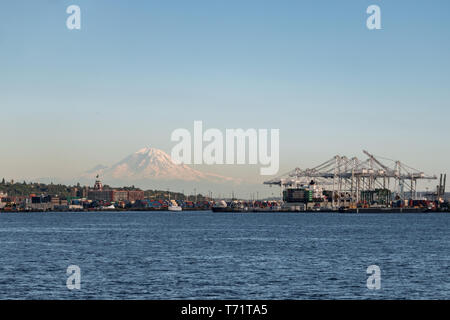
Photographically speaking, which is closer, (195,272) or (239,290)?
(239,290)

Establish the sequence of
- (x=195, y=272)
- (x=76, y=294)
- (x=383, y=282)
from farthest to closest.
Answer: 1. (x=195, y=272)
2. (x=383, y=282)
3. (x=76, y=294)

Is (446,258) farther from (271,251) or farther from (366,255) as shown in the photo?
(271,251)

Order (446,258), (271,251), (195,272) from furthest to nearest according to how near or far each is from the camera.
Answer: (271,251), (446,258), (195,272)

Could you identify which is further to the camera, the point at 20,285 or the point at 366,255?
the point at 366,255

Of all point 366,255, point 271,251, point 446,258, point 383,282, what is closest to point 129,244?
point 271,251

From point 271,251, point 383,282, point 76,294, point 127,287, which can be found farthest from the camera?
point 271,251
